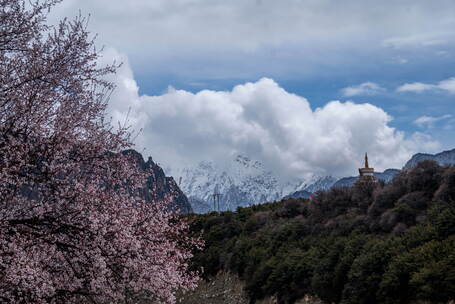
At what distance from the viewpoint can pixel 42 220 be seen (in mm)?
9125

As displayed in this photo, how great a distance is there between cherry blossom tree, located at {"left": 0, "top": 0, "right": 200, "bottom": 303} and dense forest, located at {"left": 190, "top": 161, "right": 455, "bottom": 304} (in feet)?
28.3

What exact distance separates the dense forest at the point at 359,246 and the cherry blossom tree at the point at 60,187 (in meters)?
8.63

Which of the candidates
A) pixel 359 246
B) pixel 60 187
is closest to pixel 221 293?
pixel 359 246

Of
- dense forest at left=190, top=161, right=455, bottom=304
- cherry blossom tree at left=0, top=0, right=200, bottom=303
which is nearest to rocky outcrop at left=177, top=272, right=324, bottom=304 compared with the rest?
dense forest at left=190, top=161, right=455, bottom=304

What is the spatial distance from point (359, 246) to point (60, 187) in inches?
671

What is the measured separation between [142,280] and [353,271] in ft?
41.3

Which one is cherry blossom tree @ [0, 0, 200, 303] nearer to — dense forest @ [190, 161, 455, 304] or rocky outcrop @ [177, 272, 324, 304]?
dense forest @ [190, 161, 455, 304]

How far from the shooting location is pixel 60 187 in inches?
365

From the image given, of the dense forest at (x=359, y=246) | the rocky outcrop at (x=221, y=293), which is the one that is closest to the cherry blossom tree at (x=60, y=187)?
the dense forest at (x=359, y=246)

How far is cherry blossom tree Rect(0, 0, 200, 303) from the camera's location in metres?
8.92

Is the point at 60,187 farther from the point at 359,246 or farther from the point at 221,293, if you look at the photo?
the point at 221,293

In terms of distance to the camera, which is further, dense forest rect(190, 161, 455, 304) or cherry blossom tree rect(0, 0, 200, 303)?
dense forest rect(190, 161, 455, 304)

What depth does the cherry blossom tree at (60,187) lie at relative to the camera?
892 centimetres

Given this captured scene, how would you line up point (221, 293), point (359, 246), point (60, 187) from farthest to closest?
1. point (221, 293)
2. point (359, 246)
3. point (60, 187)
